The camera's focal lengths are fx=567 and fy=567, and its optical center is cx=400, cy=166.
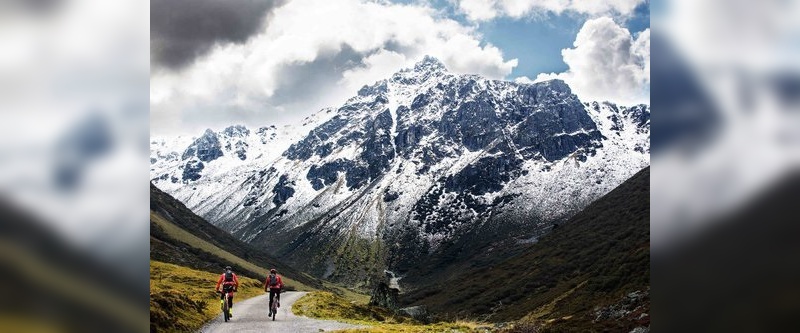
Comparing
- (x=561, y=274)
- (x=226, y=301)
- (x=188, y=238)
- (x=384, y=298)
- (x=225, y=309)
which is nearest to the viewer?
(x=226, y=301)

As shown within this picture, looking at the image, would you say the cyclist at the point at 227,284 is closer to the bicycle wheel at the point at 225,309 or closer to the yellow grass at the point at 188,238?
the bicycle wheel at the point at 225,309

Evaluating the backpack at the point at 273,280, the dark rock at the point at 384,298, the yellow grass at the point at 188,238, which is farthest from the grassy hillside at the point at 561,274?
the yellow grass at the point at 188,238

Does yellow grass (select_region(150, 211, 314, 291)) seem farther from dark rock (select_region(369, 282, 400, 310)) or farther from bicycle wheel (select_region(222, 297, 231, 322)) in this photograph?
bicycle wheel (select_region(222, 297, 231, 322))

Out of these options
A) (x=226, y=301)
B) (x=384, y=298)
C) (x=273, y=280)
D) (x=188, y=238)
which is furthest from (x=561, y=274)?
(x=226, y=301)

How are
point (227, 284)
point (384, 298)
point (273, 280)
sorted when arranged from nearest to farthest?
point (227, 284) → point (273, 280) → point (384, 298)

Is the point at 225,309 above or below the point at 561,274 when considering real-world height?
below

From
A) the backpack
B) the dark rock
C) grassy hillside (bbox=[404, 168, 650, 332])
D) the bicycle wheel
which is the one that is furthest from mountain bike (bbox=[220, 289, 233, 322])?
grassy hillside (bbox=[404, 168, 650, 332])

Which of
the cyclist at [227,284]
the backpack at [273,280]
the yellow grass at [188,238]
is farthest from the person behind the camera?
the yellow grass at [188,238]

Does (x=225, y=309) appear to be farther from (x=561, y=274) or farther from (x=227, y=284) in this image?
(x=561, y=274)

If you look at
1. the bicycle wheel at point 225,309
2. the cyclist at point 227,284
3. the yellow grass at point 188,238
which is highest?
the yellow grass at point 188,238

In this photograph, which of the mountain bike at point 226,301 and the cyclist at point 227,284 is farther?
the cyclist at point 227,284
